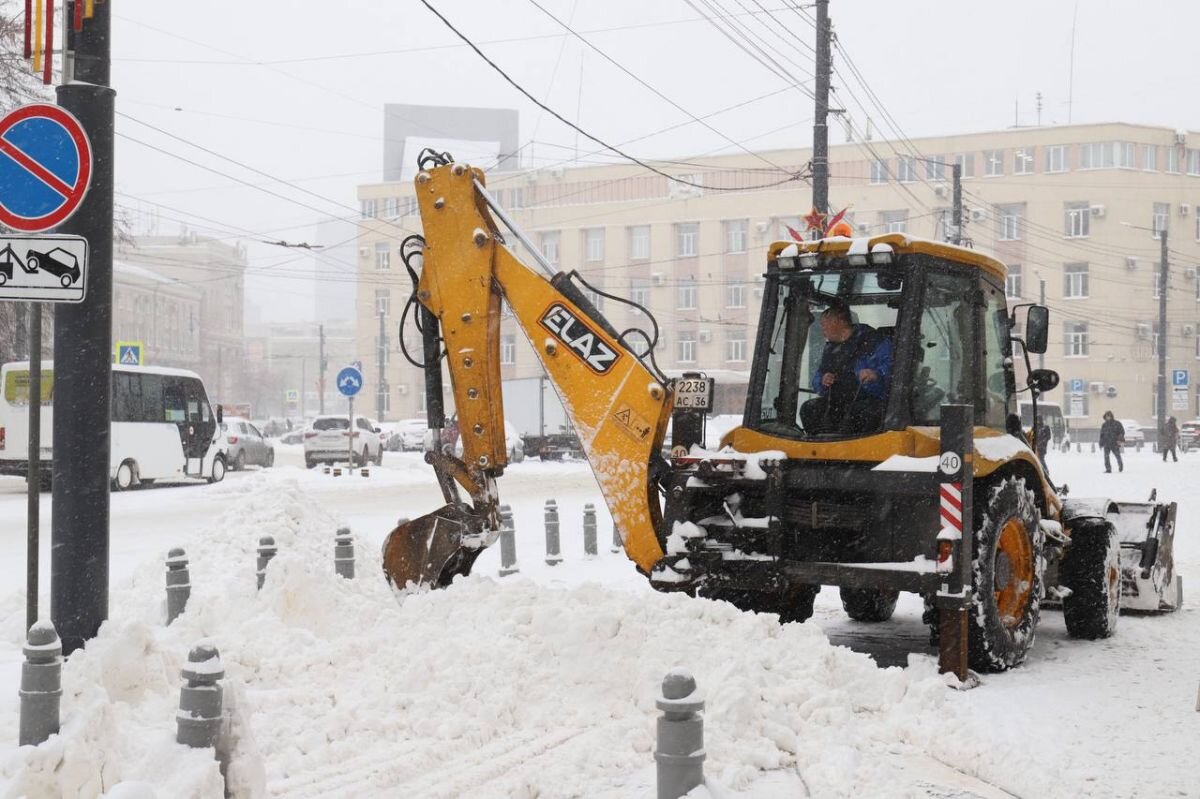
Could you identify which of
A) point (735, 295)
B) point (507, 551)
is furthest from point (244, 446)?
point (735, 295)

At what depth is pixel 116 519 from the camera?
2144 centimetres

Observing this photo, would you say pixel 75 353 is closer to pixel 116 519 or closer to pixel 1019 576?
pixel 1019 576

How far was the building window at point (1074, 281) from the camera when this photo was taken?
72438 millimetres

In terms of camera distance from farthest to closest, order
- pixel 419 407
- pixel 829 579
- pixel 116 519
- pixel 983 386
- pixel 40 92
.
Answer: pixel 419 407
pixel 40 92
pixel 116 519
pixel 983 386
pixel 829 579

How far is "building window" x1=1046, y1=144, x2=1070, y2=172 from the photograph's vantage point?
72688mm

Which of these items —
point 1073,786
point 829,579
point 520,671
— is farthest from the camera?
point 829,579

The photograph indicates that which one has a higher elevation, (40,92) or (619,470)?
(40,92)

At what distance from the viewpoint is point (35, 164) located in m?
7.28

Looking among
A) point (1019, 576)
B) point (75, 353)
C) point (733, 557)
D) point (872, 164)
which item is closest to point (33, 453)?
point (75, 353)

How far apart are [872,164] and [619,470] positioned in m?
68.9

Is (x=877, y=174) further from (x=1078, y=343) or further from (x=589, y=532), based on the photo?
(x=589, y=532)

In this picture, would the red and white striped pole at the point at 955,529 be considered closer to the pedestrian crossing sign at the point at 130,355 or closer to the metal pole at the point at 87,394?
the metal pole at the point at 87,394

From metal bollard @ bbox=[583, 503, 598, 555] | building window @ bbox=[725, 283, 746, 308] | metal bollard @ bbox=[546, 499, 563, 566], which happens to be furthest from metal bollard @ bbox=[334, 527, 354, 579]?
building window @ bbox=[725, 283, 746, 308]

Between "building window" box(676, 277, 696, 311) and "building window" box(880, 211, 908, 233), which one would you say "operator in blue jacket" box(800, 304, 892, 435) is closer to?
"building window" box(880, 211, 908, 233)
